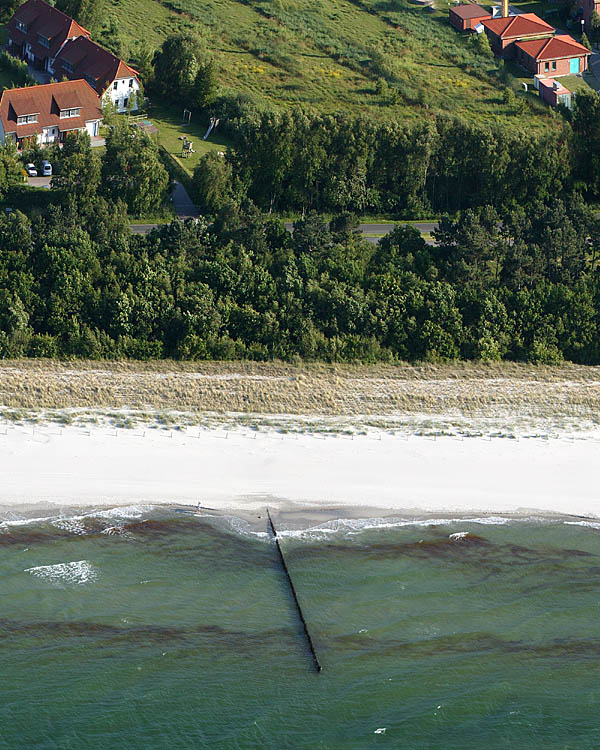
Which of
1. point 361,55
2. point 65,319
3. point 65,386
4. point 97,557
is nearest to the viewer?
point 97,557

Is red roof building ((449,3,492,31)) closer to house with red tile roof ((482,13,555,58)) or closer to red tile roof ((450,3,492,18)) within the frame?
red tile roof ((450,3,492,18))

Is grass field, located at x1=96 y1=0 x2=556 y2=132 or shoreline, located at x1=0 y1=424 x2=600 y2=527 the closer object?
shoreline, located at x1=0 y1=424 x2=600 y2=527

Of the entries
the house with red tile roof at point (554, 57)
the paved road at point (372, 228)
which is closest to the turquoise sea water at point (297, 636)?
the paved road at point (372, 228)

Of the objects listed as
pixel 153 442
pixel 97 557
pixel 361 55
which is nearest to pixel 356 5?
pixel 361 55

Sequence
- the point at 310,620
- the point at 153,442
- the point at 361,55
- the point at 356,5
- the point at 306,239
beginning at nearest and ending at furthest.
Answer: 1. the point at 310,620
2. the point at 153,442
3. the point at 306,239
4. the point at 361,55
5. the point at 356,5

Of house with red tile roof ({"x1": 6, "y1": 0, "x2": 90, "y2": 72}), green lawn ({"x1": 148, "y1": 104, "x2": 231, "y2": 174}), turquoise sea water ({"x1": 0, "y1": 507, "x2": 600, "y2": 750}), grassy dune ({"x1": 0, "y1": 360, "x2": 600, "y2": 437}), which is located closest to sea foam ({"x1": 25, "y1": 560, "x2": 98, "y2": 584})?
turquoise sea water ({"x1": 0, "y1": 507, "x2": 600, "y2": 750})

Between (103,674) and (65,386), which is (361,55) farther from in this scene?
(103,674)

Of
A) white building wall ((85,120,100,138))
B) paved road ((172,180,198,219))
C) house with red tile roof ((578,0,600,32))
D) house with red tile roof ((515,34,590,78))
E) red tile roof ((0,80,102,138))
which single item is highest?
house with red tile roof ((578,0,600,32))
